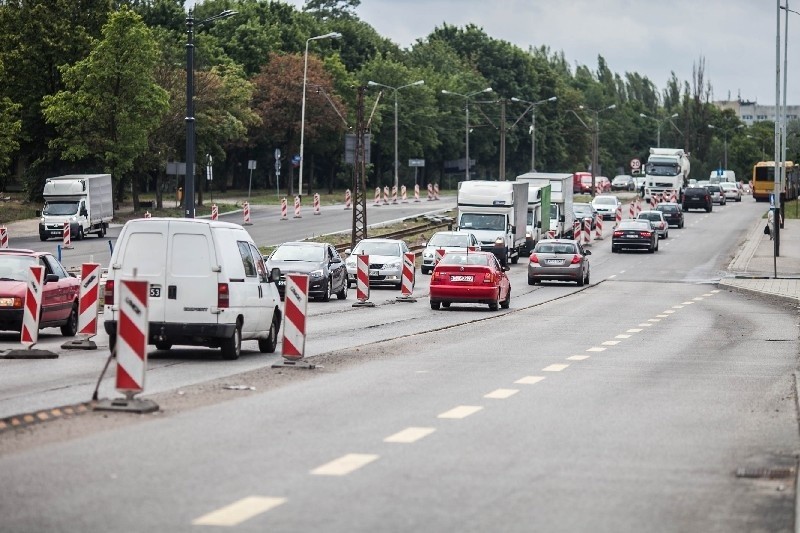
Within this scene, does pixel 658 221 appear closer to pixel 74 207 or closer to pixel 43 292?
pixel 74 207

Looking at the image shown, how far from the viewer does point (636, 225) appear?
245 feet

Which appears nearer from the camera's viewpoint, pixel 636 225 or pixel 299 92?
pixel 636 225

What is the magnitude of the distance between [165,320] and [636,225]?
55426 mm

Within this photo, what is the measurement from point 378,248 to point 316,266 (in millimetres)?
7543

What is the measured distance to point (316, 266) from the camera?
41125 millimetres

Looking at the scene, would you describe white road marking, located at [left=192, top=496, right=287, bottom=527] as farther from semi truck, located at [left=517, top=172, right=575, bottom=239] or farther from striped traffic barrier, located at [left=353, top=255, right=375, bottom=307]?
semi truck, located at [left=517, top=172, right=575, bottom=239]

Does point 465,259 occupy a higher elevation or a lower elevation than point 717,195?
higher

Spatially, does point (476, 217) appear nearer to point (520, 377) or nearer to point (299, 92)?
point (520, 377)

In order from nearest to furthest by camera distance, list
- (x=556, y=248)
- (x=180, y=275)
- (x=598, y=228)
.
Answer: (x=180, y=275) < (x=556, y=248) < (x=598, y=228)

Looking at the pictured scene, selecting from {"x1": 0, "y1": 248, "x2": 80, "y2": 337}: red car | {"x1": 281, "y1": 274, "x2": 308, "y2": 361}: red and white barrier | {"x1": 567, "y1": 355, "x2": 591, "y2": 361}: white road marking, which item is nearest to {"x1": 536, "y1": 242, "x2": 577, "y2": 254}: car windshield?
{"x1": 0, "y1": 248, "x2": 80, "y2": 337}: red car

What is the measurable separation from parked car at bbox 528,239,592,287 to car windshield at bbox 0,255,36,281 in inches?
1043

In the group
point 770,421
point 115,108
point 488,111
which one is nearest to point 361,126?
point 115,108

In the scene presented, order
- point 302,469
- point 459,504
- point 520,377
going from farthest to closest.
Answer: point 520,377 → point 302,469 → point 459,504

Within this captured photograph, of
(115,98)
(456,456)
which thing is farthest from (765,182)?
(456,456)
